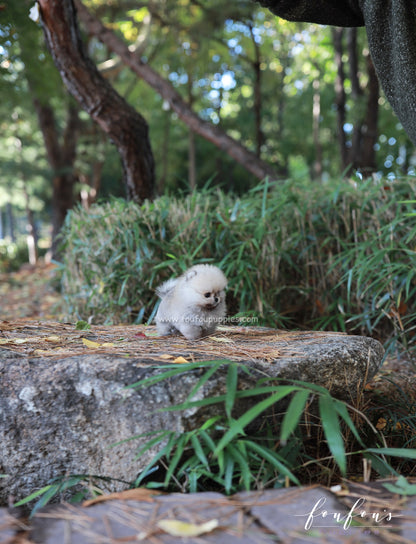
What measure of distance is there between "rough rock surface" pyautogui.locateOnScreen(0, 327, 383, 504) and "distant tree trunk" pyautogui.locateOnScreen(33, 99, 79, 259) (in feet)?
27.1

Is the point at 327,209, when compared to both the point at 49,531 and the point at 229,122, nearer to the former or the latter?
the point at 49,531

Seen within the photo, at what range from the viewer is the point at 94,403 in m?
1.88

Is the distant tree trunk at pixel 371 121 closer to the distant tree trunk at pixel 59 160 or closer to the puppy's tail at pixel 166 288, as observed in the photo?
the puppy's tail at pixel 166 288

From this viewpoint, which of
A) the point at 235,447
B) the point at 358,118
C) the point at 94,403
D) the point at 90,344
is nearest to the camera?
the point at 235,447

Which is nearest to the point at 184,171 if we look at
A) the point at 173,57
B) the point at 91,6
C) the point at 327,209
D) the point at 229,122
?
the point at 229,122

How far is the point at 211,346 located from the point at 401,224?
214 centimetres

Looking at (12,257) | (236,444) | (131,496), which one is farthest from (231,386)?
(12,257)

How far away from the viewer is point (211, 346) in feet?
7.69

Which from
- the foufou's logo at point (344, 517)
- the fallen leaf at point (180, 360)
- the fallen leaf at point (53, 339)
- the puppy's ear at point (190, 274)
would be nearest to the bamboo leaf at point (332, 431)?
the foufou's logo at point (344, 517)

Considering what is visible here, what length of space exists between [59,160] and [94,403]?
360 inches

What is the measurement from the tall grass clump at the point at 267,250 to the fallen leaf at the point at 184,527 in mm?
2395

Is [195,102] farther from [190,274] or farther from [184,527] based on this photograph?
[184,527]

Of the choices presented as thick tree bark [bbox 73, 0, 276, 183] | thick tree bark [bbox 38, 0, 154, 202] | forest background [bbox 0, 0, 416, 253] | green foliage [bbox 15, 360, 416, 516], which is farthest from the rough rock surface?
thick tree bark [bbox 73, 0, 276, 183]

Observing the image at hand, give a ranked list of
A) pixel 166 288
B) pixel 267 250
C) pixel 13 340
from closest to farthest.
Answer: pixel 13 340 → pixel 166 288 → pixel 267 250
